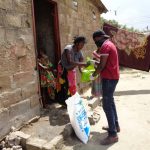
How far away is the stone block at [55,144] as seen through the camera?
150 inches

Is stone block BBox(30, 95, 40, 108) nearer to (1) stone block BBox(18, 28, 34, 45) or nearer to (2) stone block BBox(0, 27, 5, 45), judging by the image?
(1) stone block BBox(18, 28, 34, 45)

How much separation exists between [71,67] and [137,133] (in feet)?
5.79

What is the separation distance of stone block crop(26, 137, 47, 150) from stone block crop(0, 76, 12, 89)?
3.02 ft

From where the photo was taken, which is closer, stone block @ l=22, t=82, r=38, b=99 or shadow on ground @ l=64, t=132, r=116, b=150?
shadow on ground @ l=64, t=132, r=116, b=150

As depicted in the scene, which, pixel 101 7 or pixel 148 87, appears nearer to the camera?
pixel 148 87

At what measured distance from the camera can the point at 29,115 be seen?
4.80m

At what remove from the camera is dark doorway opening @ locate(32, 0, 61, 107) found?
621cm

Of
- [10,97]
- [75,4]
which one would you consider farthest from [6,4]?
[75,4]

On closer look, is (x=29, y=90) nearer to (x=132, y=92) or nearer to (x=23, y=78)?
(x=23, y=78)

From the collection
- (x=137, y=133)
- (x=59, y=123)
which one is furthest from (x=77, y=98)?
(x=137, y=133)

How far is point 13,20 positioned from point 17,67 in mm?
784

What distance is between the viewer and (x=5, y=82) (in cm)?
415

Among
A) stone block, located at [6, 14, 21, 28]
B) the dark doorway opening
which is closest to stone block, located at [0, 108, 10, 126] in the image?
stone block, located at [6, 14, 21, 28]

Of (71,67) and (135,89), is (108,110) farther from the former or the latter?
(135,89)
